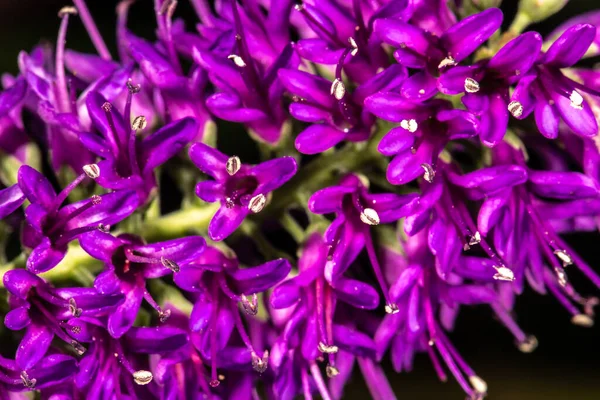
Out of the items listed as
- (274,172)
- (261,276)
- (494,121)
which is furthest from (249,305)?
(494,121)

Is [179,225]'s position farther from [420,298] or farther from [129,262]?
[420,298]

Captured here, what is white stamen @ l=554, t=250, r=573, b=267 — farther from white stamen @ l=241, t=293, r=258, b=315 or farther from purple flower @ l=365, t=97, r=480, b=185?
white stamen @ l=241, t=293, r=258, b=315

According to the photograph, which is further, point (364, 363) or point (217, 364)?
point (364, 363)

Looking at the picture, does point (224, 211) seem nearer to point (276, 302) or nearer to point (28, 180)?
point (276, 302)

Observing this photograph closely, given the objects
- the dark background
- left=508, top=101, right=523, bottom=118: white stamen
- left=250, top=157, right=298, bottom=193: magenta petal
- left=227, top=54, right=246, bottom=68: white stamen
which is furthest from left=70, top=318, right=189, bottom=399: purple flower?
the dark background

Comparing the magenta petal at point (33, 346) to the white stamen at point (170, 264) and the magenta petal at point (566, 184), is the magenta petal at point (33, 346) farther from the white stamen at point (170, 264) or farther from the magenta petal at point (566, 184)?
the magenta petal at point (566, 184)

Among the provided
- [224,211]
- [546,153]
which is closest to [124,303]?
[224,211]

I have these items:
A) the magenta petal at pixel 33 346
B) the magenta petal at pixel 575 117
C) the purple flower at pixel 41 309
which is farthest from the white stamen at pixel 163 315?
the magenta petal at pixel 575 117
